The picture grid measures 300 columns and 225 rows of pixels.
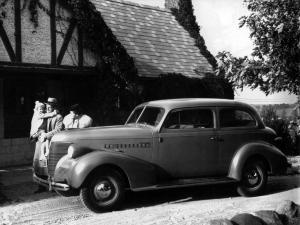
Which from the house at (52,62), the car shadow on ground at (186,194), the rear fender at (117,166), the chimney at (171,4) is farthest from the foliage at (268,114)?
the rear fender at (117,166)

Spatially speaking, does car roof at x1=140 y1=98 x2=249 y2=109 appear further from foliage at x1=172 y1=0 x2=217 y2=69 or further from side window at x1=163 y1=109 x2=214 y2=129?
foliage at x1=172 y1=0 x2=217 y2=69

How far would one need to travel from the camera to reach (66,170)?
6520 millimetres

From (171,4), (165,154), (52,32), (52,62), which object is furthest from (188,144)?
(171,4)

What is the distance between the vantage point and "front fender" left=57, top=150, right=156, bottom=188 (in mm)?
6316

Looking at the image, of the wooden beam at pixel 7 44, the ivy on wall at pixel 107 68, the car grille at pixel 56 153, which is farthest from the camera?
the ivy on wall at pixel 107 68

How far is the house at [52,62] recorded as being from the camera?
11.4 meters

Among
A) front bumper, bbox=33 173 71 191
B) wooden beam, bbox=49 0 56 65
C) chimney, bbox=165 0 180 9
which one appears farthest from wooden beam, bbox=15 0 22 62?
chimney, bbox=165 0 180 9

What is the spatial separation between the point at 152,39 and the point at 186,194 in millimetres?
9214

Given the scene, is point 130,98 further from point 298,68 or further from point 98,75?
point 298,68

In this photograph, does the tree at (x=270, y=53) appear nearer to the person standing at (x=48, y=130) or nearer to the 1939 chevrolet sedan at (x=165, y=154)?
the 1939 chevrolet sedan at (x=165, y=154)

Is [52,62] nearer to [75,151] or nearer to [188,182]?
[75,151]

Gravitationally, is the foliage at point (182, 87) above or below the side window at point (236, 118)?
above

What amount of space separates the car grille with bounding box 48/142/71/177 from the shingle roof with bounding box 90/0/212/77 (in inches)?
278

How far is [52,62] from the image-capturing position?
39.2 feet
